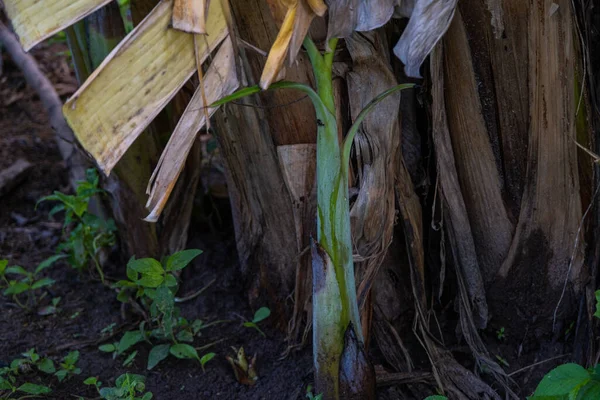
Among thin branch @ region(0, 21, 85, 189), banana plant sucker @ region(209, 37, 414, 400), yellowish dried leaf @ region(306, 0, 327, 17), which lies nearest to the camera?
yellowish dried leaf @ region(306, 0, 327, 17)

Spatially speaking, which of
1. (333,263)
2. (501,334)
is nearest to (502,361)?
(501,334)

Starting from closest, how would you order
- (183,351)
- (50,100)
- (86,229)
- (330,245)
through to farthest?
(330,245)
(183,351)
(86,229)
(50,100)

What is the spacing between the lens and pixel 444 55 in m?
1.61

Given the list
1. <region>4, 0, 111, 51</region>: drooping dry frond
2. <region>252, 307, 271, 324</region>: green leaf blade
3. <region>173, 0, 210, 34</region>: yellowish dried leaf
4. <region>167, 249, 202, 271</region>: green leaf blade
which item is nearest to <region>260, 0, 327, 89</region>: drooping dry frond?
<region>173, 0, 210, 34</region>: yellowish dried leaf

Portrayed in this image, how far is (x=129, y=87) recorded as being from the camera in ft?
3.91

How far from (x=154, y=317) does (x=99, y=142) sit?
0.73m

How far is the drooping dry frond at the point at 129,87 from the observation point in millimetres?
1153

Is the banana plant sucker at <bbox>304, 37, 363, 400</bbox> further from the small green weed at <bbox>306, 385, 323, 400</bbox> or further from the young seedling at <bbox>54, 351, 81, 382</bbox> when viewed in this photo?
the young seedling at <bbox>54, 351, 81, 382</bbox>

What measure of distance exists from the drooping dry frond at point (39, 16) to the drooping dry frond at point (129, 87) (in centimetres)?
9

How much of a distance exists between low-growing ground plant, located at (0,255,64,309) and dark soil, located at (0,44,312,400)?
35mm

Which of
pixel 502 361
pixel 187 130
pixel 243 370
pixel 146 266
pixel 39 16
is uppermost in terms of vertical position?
pixel 39 16

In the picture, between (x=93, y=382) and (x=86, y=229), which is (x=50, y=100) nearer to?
(x=86, y=229)

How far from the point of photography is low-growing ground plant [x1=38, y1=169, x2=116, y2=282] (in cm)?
207

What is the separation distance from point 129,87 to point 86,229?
1.04 meters
